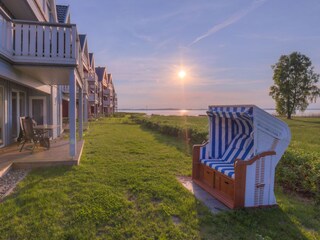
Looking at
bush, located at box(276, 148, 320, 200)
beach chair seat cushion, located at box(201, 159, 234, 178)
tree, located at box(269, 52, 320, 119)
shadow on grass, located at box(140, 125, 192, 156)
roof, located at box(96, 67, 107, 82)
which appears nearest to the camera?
beach chair seat cushion, located at box(201, 159, 234, 178)

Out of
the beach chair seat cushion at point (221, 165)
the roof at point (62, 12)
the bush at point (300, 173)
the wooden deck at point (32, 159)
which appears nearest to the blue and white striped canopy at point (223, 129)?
the beach chair seat cushion at point (221, 165)

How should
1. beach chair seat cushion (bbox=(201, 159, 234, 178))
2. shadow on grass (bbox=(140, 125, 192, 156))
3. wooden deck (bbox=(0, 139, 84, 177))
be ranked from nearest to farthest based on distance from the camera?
beach chair seat cushion (bbox=(201, 159, 234, 178)) < wooden deck (bbox=(0, 139, 84, 177)) < shadow on grass (bbox=(140, 125, 192, 156))

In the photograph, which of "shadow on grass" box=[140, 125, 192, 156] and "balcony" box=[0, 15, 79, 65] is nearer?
"balcony" box=[0, 15, 79, 65]

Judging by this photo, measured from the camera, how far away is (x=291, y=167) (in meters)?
4.85

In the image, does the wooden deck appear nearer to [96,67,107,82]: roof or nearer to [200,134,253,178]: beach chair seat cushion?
[200,134,253,178]: beach chair seat cushion

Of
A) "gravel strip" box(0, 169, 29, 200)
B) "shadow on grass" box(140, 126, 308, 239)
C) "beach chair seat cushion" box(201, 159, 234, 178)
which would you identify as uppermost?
"beach chair seat cushion" box(201, 159, 234, 178)

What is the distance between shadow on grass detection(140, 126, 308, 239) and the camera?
2.99 meters

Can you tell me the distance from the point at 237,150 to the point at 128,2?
24.0 feet

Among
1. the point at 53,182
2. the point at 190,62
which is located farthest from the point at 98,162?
the point at 190,62

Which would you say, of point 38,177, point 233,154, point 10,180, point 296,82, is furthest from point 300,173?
point 296,82

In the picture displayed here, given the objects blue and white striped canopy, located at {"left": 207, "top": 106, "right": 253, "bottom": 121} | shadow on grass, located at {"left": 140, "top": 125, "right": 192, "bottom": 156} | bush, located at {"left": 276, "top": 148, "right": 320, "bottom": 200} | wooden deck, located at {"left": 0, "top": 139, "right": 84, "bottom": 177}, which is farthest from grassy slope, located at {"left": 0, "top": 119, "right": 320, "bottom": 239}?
shadow on grass, located at {"left": 140, "top": 125, "right": 192, "bottom": 156}

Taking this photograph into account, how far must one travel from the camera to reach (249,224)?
3.26 meters

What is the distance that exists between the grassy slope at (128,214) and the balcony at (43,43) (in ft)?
11.0

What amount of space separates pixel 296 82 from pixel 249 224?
44925 mm
